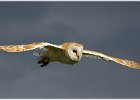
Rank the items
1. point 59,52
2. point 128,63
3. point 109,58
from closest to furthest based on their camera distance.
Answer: point 59,52 → point 109,58 → point 128,63

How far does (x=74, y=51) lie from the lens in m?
31.1

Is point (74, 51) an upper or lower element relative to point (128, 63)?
lower

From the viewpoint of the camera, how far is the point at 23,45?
2991 centimetres

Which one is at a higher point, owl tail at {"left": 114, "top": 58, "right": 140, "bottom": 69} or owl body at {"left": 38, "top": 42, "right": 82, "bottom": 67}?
owl tail at {"left": 114, "top": 58, "right": 140, "bottom": 69}

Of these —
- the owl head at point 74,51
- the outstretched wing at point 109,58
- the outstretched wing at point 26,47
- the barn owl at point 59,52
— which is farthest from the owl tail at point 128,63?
the outstretched wing at point 26,47

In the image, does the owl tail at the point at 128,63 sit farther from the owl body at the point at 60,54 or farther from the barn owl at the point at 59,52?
the owl body at the point at 60,54

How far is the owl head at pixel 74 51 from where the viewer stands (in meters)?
31.0

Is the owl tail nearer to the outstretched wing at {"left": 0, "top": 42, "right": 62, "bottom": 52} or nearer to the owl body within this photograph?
the owl body

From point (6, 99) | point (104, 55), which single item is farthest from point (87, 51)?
point (6, 99)

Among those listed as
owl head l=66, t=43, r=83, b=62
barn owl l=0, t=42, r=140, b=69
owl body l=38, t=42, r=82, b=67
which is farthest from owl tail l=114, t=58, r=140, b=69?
owl body l=38, t=42, r=82, b=67

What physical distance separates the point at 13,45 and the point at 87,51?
4.05m

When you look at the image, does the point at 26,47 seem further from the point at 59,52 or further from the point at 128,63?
the point at 128,63

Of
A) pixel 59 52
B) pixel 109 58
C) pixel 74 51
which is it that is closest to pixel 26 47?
pixel 59 52

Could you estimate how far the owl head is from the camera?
3096 centimetres
